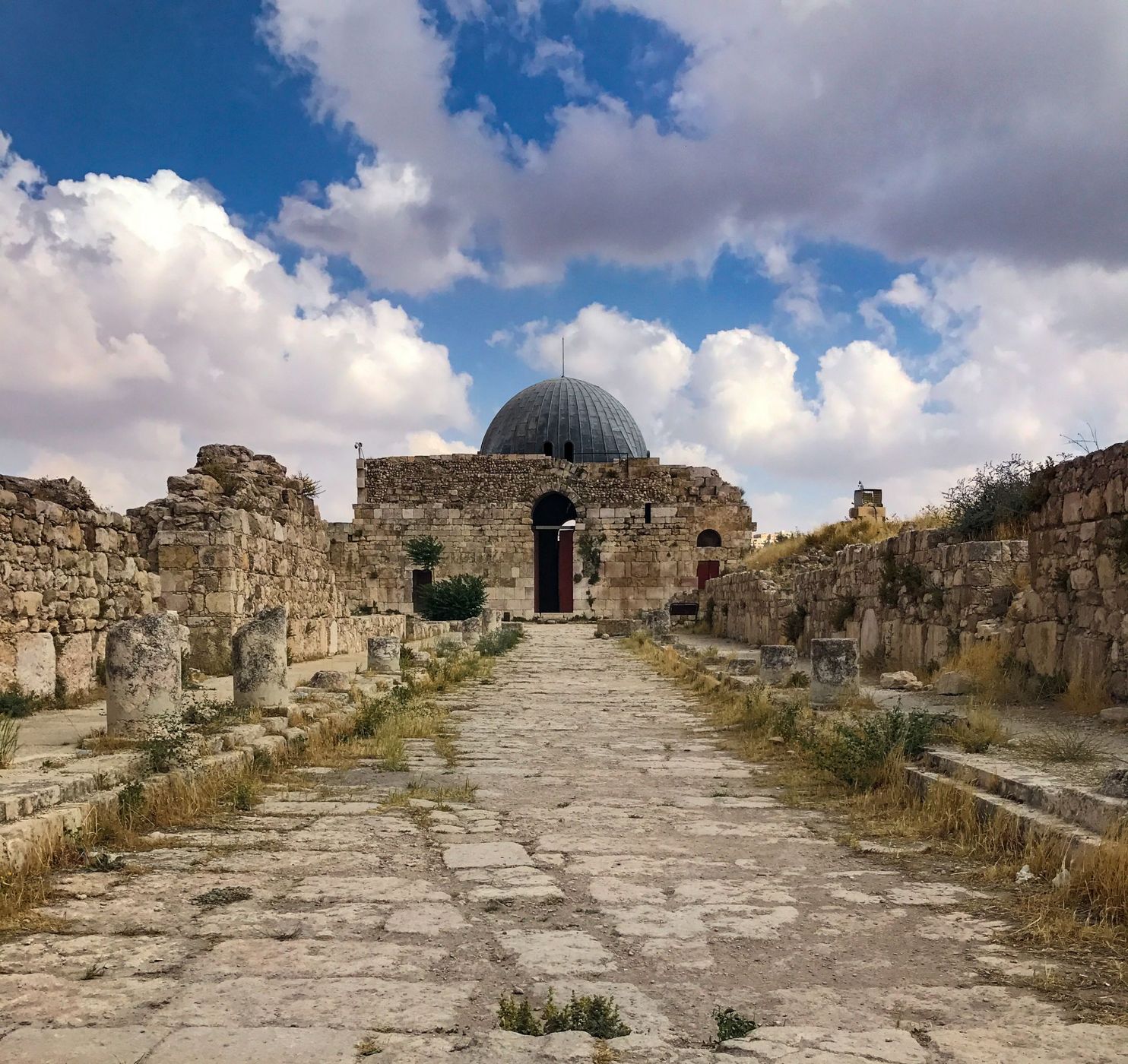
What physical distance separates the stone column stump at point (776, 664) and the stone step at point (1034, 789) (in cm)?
587

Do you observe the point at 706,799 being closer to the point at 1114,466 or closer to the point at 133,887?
the point at 133,887

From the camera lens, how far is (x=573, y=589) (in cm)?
3600

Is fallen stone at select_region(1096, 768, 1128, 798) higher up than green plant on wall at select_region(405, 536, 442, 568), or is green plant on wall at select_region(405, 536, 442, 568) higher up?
green plant on wall at select_region(405, 536, 442, 568)

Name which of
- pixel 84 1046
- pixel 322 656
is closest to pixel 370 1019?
pixel 84 1046

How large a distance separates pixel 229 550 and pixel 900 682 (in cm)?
808

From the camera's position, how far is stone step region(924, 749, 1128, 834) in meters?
4.10

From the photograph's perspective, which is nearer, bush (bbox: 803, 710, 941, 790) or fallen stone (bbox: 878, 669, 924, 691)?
bush (bbox: 803, 710, 941, 790)

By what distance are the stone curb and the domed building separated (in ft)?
88.5

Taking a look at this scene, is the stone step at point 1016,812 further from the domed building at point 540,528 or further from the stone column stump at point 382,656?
the domed building at point 540,528

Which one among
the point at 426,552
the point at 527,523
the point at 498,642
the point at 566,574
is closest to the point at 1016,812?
the point at 498,642

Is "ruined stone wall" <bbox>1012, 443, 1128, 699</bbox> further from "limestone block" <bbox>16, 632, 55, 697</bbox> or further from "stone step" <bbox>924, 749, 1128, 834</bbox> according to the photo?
"limestone block" <bbox>16, 632, 55, 697</bbox>

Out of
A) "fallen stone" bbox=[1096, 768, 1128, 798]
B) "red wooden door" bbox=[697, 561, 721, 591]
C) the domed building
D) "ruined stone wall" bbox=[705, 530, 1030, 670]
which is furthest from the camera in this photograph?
the domed building

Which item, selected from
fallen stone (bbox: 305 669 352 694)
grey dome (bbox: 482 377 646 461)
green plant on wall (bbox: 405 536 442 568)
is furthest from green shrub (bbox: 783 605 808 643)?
grey dome (bbox: 482 377 646 461)

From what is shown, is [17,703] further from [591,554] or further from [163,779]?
[591,554]
